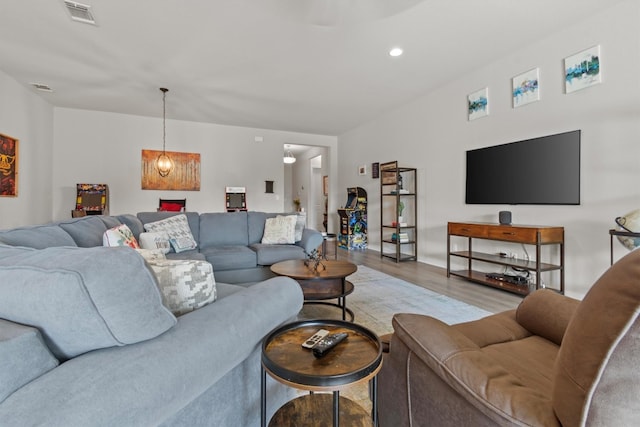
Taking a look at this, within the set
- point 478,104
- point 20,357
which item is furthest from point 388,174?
point 20,357

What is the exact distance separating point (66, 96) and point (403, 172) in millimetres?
5724

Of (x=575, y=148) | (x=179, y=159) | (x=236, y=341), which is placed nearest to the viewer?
(x=236, y=341)

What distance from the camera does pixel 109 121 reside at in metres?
5.89

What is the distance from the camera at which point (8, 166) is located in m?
4.15

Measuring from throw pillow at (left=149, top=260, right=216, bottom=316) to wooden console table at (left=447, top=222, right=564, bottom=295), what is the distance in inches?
122

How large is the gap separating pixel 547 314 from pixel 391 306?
1728 millimetres

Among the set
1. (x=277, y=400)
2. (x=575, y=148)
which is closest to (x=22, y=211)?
(x=277, y=400)

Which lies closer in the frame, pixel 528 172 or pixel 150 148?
pixel 528 172

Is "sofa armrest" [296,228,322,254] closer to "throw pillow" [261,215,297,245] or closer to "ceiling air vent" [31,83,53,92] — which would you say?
"throw pillow" [261,215,297,245]

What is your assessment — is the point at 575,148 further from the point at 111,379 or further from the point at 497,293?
the point at 111,379

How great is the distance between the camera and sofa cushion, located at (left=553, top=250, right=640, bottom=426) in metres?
0.53

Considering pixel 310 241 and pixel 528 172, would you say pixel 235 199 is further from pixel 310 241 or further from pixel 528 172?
pixel 528 172

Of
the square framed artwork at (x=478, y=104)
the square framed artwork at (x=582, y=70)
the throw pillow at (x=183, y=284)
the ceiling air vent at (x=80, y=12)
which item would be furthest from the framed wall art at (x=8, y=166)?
the square framed artwork at (x=582, y=70)

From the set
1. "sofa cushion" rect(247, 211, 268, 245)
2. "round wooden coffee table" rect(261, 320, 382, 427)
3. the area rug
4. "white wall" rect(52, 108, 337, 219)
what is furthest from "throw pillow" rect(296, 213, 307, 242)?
"white wall" rect(52, 108, 337, 219)
